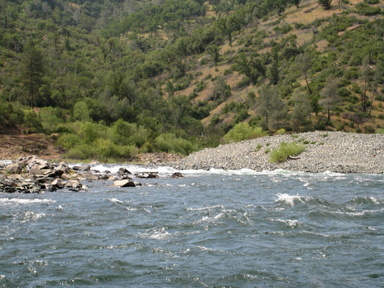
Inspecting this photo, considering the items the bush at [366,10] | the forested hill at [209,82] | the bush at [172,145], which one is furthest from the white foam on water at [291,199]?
the bush at [366,10]

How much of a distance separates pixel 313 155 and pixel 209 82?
90.4m

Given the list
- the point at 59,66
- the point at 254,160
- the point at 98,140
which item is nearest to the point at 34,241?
the point at 254,160

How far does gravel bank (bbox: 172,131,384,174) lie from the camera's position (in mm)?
39844

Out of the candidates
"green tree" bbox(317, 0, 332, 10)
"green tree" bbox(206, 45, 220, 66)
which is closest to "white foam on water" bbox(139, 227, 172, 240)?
"green tree" bbox(206, 45, 220, 66)

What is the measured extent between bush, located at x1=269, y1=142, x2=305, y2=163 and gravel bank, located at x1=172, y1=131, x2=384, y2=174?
0.64m

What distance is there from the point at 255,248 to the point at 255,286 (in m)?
3.16

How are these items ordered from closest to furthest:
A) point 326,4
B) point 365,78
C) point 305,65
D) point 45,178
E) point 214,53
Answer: point 45,178
point 365,78
point 305,65
point 326,4
point 214,53

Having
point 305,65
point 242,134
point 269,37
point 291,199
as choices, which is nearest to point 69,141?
point 242,134

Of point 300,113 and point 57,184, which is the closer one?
point 57,184

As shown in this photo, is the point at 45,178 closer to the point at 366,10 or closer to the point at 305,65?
the point at 305,65

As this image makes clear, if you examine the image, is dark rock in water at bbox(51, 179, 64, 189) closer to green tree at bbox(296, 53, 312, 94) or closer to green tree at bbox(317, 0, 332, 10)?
green tree at bbox(296, 53, 312, 94)

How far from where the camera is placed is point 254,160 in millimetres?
46969

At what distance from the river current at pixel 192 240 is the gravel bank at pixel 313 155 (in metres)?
15.9

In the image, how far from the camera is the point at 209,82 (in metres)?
133
